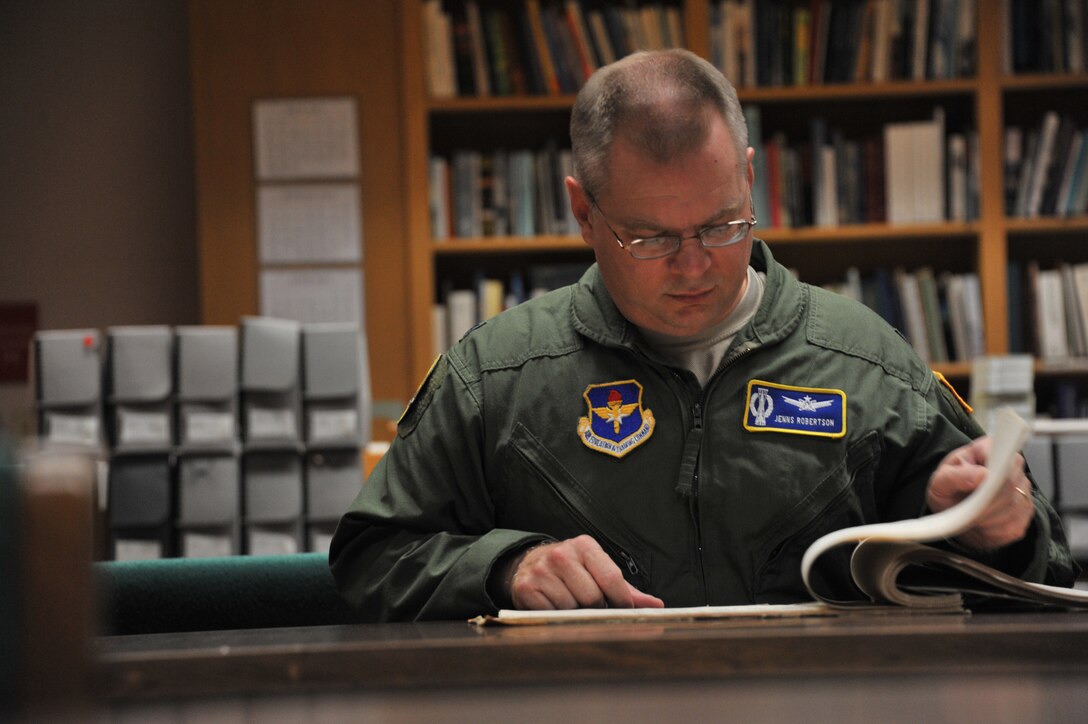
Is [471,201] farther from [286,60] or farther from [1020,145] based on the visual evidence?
[1020,145]

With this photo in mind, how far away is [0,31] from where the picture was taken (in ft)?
13.7

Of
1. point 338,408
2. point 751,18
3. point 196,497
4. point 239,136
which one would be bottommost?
point 196,497

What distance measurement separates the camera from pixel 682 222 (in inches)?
56.2

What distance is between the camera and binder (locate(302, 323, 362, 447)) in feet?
9.04

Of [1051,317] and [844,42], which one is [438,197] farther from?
[1051,317]

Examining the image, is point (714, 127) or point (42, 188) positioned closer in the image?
point (714, 127)

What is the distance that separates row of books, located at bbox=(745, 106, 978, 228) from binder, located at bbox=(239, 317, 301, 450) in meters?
1.69

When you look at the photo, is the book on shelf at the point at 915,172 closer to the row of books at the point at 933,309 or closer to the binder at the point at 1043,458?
the row of books at the point at 933,309

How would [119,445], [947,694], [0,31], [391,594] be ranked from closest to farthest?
[947,694] → [391,594] → [119,445] → [0,31]

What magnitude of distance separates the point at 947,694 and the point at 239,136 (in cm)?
355

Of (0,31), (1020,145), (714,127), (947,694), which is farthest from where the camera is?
(0,31)

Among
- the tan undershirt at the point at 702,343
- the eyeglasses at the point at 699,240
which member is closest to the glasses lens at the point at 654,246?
the eyeglasses at the point at 699,240

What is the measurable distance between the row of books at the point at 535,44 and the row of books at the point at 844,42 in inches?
7.6

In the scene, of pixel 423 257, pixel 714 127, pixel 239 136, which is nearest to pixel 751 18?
pixel 423 257
